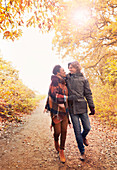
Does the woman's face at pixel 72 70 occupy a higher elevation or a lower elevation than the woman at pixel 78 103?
higher

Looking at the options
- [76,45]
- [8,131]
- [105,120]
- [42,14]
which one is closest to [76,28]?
[76,45]

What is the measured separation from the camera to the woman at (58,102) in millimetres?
2742

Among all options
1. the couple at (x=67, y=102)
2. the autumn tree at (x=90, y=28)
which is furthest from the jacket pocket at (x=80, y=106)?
the autumn tree at (x=90, y=28)

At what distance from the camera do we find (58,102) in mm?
2744

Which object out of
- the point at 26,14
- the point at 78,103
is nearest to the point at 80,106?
the point at 78,103

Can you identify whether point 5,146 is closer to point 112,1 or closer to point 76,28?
point 76,28

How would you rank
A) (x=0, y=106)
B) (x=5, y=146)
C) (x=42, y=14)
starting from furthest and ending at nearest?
(x=0, y=106) < (x=5, y=146) < (x=42, y=14)

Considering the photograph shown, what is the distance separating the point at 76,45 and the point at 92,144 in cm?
724

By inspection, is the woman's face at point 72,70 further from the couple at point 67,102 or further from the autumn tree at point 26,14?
the autumn tree at point 26,14

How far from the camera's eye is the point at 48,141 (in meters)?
4.10

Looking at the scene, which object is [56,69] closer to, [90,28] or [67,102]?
[67,102]

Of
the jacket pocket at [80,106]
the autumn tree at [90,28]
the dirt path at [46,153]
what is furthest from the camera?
the autumn tree at [90,28]

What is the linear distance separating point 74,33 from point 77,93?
20.5ft

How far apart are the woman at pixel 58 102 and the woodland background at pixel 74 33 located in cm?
132
